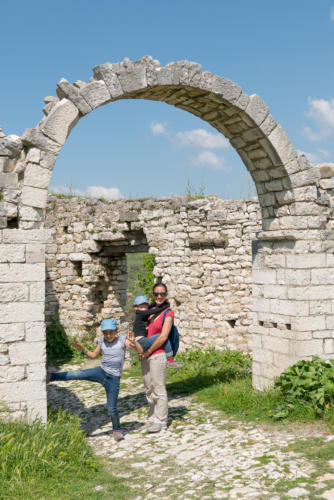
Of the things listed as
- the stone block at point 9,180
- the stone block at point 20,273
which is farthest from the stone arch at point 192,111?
the stone block at point 20,273

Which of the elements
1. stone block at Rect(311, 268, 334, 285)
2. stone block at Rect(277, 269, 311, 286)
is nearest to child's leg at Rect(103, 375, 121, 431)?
stone block at Rect(277, 269, 311, 286)

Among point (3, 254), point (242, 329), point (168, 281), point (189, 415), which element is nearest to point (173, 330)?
point (189, 415)

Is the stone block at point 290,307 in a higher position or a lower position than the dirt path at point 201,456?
higher

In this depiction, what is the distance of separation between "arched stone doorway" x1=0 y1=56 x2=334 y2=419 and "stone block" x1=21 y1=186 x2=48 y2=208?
10 mm

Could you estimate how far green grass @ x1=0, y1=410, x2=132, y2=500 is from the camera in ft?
13.1

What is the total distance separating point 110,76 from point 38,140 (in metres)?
1.10

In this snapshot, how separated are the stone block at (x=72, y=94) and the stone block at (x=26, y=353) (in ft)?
8.23

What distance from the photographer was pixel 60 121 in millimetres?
5129

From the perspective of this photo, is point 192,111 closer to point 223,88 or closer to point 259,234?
point 223,88

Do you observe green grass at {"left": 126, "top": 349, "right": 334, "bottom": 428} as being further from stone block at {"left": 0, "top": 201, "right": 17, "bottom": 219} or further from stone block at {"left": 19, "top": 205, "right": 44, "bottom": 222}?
stone block at {"left": 0, "top": 201, "right": 17, "bottom": 219}

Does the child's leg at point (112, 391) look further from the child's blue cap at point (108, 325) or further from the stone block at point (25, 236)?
the stone block at point (25, 236)

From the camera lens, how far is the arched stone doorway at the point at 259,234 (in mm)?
4973

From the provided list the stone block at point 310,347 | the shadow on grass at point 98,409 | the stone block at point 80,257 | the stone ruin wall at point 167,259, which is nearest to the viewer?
the shadow on grass at point 98,409

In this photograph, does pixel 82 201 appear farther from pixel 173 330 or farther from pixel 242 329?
pixel 173 330
